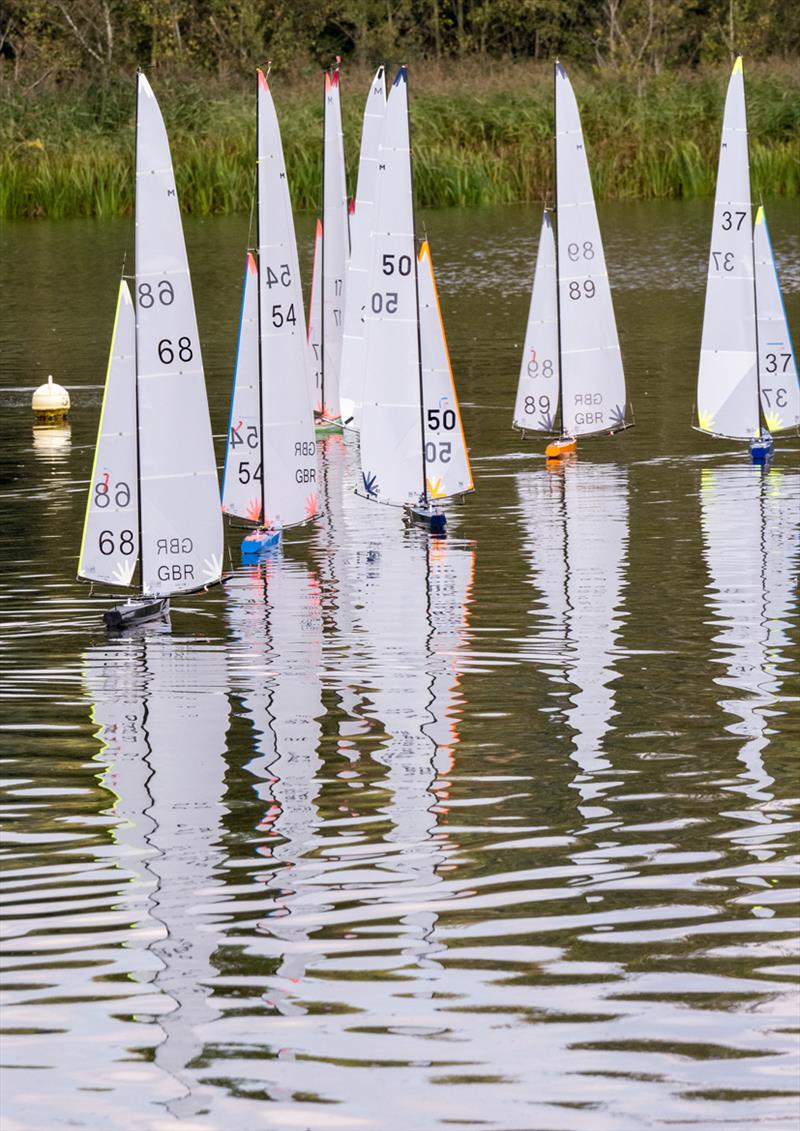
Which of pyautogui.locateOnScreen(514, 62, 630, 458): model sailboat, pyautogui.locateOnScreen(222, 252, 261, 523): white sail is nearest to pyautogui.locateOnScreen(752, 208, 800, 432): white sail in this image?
pyautogui.locateOnScreen(514, 62, 630, 458): model sailboat

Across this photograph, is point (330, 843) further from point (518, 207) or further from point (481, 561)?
point (518, 207)

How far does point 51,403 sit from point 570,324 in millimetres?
7302

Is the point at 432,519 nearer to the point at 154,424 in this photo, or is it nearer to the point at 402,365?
the point at 402,365

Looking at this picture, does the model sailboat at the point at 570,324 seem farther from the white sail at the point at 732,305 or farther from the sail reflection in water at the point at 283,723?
the sail reflection in water at the point at 283,723

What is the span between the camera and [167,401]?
15797 mm

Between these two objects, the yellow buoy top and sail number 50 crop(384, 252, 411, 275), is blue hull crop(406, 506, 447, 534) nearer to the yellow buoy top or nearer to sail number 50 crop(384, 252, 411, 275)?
sail number 50 crop(384, 252, 411, 275)

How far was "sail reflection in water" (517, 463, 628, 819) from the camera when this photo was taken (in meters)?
12.9

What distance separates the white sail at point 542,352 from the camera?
24203 millimetres

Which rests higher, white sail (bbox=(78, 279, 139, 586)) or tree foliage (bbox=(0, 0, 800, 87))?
tree foliage (bbox=(0, 0, 800, 87))

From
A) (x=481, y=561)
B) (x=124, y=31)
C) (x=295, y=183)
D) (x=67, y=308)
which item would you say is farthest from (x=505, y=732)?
(x=124, y=31)

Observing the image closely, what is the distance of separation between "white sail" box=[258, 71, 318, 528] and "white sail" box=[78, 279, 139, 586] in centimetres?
281

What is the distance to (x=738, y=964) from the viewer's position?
29.2ft

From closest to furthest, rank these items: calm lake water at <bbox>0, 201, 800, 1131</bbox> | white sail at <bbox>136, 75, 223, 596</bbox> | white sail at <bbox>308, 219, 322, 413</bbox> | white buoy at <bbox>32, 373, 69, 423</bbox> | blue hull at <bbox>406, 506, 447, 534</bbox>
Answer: calm lake water at <bbox>0, 201, 800, 1131</bbox>
white sail at <bbox>136, 75, 223, 596</bbox>
blue hull at <bbox>406, 506, 447, 534</bbox>
white sail at <bbox>308, 219, 322, 413</bbox>
white buoy at <bbox>32, 373, 69, 423</bbox>

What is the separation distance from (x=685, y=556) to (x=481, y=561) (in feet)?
5.57
